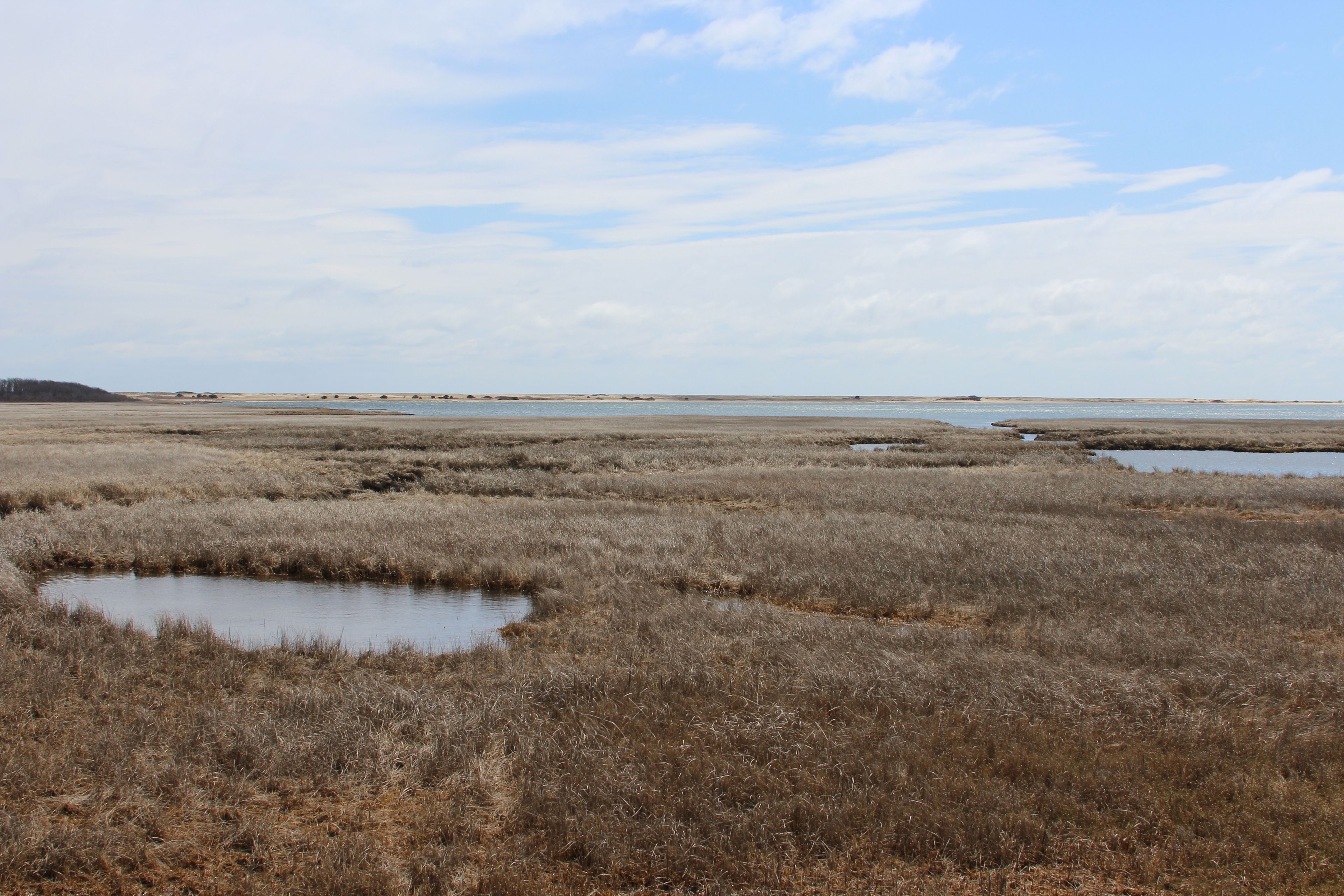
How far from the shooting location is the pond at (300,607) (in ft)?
38.9

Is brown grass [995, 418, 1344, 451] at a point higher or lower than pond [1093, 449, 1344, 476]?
higher

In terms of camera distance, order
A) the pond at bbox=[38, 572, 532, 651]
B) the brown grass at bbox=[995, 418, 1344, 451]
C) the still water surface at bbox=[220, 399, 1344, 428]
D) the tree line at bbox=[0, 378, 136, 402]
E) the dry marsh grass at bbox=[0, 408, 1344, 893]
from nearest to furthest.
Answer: the dry marsh grass at bbox=[0, 408, 1344, 893] < the pond at bbox=[38, 572, 532, 651] < the brown grass at bbox=[995, 418, 1344, 451] < the still water surface at bbox=[220, 399, 1344, 428] < the tree line at bbox=[0, 378, 136, 402]

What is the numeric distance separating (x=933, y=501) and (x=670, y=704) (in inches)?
684

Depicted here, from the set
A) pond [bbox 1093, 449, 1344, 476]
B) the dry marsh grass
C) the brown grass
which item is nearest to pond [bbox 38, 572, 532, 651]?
the dry marsh grass

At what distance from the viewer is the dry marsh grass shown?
5.33 m

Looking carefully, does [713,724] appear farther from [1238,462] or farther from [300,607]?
[1238,462]

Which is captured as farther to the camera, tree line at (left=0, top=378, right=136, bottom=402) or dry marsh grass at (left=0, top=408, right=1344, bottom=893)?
tree line at (left=0, top=378, right=136, bottom=402)

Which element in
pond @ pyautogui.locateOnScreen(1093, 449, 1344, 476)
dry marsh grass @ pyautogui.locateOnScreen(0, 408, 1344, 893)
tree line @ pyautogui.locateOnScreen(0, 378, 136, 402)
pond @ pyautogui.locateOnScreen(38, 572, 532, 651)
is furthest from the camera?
tree line @ pyautogui.locateOnScreen(0, 378, 136, 402)

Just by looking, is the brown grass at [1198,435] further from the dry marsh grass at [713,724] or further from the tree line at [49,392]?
the tree line at [49,392]

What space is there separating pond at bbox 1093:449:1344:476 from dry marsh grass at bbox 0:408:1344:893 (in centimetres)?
2377

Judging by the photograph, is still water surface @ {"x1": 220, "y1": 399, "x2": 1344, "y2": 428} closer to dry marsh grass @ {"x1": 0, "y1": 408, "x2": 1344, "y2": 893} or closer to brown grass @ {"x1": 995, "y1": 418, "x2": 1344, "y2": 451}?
brown grass @ {"x1": 995, "y1": 418, "x2": 1344, "y2": 451}

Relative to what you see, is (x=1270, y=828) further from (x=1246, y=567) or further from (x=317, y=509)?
(x=317, y=509)

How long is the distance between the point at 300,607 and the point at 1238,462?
160ft

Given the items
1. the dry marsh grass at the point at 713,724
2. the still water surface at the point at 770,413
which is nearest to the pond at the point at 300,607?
the dry marsh grass at the point at 713,724
